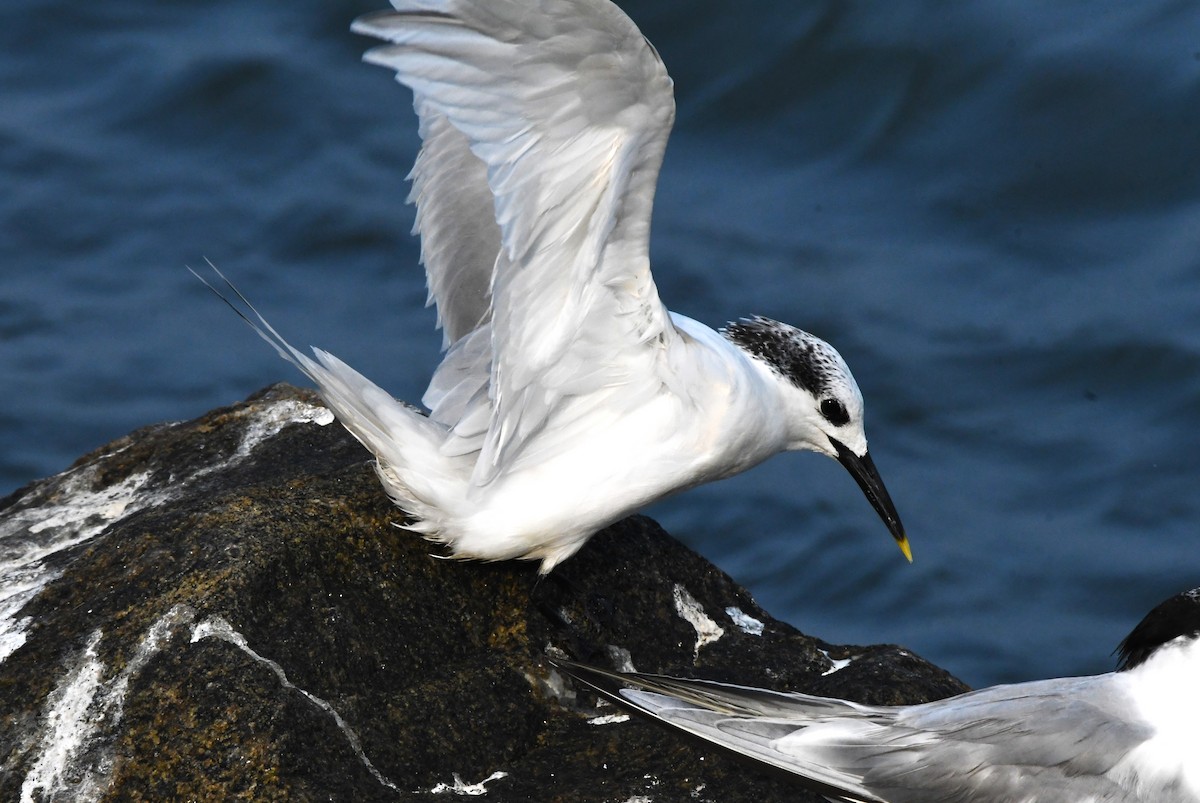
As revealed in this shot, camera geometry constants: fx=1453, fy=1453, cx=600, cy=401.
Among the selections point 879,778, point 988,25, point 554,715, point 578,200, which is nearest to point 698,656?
point 554,715

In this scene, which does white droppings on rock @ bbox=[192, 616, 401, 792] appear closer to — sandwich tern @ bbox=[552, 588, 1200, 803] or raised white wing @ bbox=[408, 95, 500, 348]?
sandwich tern @ bbox=[552, 588, 1200, 803]

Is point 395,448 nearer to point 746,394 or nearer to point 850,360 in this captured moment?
point 746,394

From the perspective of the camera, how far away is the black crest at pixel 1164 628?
4.24 metres

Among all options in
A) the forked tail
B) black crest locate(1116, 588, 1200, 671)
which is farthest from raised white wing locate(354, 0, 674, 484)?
black crest locate(1116, 588, 1200, 671)

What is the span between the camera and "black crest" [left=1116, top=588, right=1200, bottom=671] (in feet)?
13.9

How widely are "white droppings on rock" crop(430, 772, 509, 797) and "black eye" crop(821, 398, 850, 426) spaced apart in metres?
1.92

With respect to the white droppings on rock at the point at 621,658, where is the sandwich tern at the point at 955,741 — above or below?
above

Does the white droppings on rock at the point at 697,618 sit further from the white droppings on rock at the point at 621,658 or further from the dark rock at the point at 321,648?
the white droppings on rock at the point at 621,658

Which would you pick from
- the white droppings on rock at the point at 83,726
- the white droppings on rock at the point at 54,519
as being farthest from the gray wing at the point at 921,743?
the white droppings on rock at the point at 54,519

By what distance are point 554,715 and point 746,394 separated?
4.17 ft

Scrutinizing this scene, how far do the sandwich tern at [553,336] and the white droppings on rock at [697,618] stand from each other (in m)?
0.40

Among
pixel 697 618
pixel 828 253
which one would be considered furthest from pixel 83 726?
pixel 828 253

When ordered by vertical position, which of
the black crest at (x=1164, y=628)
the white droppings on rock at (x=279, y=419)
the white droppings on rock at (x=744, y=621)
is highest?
the black crest at (x=1164, y=628)

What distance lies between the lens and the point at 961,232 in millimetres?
10305
